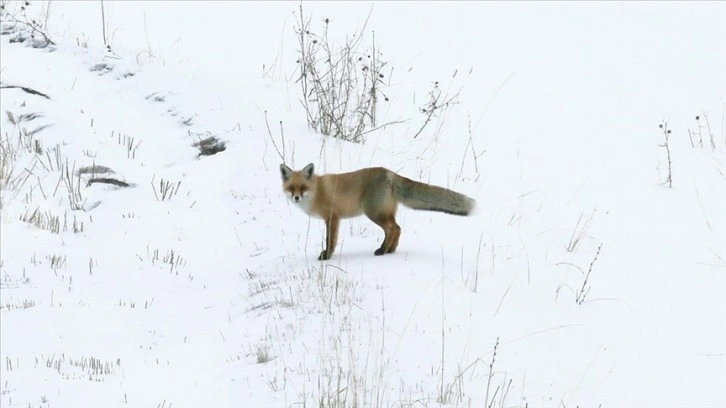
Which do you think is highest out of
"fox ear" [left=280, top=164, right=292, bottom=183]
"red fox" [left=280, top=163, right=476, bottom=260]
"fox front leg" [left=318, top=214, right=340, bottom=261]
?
"fox ear" [left=280, top=164, right=292, bottom=183]

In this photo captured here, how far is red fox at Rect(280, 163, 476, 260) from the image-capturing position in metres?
7.79

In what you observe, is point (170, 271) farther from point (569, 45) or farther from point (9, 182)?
point (569, 45)

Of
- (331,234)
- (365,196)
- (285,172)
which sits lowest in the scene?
(331,234)

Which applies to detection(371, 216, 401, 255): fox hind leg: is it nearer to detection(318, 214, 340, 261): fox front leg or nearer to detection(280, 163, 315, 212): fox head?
detection(318, 214, 340, 261): fox front leg

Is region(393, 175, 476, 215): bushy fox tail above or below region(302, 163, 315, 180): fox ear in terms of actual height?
below

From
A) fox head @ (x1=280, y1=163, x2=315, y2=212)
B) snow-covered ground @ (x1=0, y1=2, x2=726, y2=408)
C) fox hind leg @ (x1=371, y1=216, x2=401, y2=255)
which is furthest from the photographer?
fox hind leg @ (x1=371, y1=216, x2=401, y2=255)

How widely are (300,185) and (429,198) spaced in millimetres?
1045

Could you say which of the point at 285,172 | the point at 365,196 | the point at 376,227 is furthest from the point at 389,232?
the point at 376,227

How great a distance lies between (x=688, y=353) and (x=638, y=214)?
3.17 meters

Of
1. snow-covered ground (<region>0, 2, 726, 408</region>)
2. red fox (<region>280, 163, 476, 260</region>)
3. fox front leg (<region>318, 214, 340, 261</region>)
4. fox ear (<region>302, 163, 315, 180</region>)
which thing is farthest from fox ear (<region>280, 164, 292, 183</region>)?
snow-covered ground (<region>0, 2, 726, 408</region>)

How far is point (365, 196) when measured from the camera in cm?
788

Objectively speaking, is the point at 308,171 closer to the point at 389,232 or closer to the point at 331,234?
the point at 331,234

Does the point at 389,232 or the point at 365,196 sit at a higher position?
the point at 365,196

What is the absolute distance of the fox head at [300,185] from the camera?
770 centimetres
